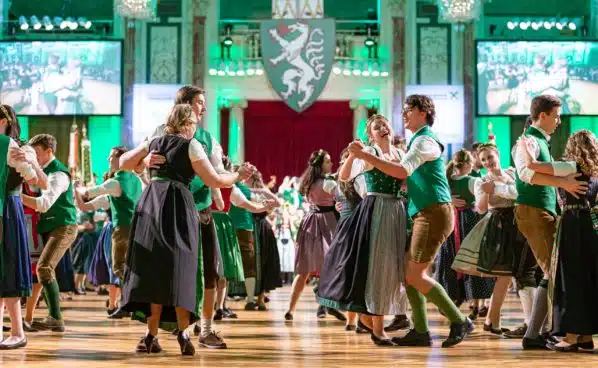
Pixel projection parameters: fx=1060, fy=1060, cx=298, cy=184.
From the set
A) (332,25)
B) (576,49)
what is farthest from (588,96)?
(332,25)

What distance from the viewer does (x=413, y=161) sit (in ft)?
16.4

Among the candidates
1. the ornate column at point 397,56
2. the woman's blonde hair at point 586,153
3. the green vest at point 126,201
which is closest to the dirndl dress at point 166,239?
the woman's blonde hair at point 586,153

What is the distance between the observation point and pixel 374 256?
5301 mm

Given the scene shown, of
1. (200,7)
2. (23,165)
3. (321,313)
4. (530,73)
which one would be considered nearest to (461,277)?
(321,313)

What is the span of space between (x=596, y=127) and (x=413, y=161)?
49.4 ft

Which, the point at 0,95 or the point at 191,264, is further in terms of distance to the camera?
the point at 0,95

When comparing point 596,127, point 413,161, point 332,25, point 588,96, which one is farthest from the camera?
point 596,127

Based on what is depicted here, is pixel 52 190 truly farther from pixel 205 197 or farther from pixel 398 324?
pixel 398 324

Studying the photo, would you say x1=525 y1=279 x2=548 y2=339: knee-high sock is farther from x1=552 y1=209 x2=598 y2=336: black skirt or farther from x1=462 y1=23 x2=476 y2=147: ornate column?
x1=462 y1=23 x2=476 y2=147: ornate column

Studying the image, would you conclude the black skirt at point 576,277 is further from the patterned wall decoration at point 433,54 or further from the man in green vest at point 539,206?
the patterned wall decoration at point 433,54

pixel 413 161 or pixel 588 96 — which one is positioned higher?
pixel 588 96

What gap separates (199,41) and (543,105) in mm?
12852

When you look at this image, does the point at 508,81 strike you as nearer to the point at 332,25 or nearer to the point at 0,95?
the point at 332,25

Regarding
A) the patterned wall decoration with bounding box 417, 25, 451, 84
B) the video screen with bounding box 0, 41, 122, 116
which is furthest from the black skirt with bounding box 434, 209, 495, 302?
the patterned wall decoration with bounding box 417, 25, 451, 84
